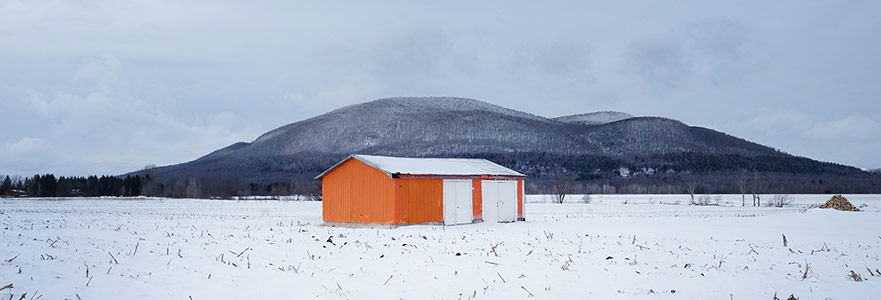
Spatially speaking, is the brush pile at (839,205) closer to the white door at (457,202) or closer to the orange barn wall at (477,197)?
the orange barn wall at (477,197)

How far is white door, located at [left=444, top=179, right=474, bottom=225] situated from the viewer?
26.5 metres

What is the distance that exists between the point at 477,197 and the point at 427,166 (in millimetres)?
2721

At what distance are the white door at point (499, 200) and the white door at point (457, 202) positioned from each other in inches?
41.2

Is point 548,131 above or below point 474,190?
above

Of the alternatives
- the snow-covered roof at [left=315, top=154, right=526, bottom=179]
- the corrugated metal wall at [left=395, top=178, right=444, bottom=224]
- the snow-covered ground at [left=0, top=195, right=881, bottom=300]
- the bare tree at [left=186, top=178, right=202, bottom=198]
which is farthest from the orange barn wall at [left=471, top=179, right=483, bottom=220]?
the bare tree at [left=186, top=178, right=202, bottom=198]

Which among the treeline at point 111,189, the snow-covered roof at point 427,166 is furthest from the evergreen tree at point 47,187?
the snow-covered roof at point 427,166

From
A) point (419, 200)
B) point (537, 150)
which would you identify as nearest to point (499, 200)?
point (419, 200)

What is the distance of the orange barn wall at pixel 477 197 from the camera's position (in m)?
27.8

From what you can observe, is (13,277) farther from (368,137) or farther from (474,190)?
(368,137)

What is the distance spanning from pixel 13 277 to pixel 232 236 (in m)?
7.93

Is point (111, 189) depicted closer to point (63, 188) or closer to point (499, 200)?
point (63, 188)

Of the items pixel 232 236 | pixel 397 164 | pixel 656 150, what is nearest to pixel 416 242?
pixel 232 236

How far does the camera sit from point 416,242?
18.1 m

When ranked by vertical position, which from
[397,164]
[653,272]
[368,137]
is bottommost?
[653,272]
